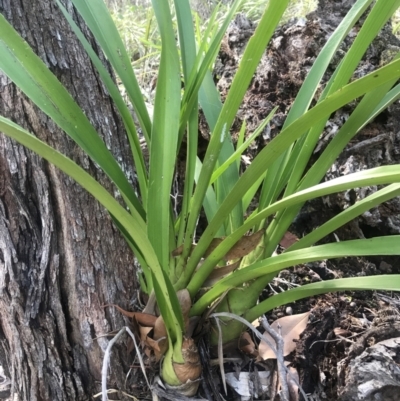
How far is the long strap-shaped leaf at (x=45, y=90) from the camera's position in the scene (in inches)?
18.7

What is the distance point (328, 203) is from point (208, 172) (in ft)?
1.54

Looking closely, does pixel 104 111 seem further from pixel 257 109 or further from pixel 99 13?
pixel 257 109

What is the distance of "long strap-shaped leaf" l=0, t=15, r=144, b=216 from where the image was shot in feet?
1.56

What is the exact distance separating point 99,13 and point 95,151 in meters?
0.25

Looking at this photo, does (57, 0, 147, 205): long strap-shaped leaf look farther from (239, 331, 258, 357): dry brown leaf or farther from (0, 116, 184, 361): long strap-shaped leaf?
(239, 331, 258, 357): dry brown leaf

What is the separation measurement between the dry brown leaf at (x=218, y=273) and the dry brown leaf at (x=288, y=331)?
0.53 feet

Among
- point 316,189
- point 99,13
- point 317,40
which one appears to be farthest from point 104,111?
point 317,40

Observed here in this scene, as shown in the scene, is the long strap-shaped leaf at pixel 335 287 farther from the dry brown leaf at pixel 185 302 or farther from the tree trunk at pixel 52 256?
the tree trunk at pixel 52 256

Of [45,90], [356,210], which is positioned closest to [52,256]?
[45,90]

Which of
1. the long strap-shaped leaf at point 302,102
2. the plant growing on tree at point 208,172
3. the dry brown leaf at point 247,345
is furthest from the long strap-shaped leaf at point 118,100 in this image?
the dry brown leaf at point 247,345

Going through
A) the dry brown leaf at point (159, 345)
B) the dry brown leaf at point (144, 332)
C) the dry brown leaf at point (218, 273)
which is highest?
the dry brown leaf at point (218, 273)

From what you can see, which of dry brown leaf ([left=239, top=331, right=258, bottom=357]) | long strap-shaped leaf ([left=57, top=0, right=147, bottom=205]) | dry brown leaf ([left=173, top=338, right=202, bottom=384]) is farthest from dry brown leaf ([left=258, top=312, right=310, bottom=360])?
long strap-shaped leaf ([left=57, top=0, right=147, bottom=205])

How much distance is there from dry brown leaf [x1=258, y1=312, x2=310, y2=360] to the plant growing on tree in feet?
0.23

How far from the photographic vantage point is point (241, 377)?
2.35 ft
